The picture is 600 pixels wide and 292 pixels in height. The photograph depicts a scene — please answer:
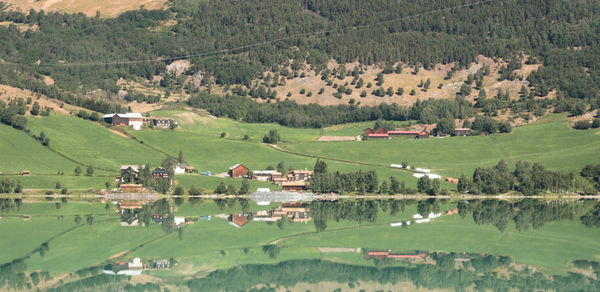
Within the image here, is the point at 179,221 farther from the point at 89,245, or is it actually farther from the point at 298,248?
the point at 298,248

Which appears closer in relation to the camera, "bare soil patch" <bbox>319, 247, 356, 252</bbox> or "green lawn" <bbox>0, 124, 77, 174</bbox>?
"bare soil patch" <bbox>319, 247, 356, 252</bbox>

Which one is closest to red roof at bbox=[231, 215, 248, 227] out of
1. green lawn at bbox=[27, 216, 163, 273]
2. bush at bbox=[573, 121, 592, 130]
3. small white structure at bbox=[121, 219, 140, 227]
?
green lawn at bbox=[27, 216, 163, 273]

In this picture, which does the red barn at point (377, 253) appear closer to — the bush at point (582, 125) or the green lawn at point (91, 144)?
the green lawn at point (91, 144)

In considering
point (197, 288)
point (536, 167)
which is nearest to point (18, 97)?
point (536, 167)

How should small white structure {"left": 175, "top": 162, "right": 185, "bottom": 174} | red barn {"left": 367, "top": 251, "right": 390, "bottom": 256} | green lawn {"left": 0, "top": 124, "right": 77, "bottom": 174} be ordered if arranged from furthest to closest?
small white structure {"left": 175, "top": 162, "right": 185, "bottom": 174}
green lawn {"left": 0, "top": 124, "right": 77, "bottom": 174}
red barn {"left": 367, "top": 251, "right": 390, "bottom": 256}

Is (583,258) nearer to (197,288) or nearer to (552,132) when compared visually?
(197,288)

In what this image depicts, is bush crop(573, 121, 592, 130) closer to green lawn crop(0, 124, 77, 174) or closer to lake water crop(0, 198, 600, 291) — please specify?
lake water crop(0, 198, 600, 291)
